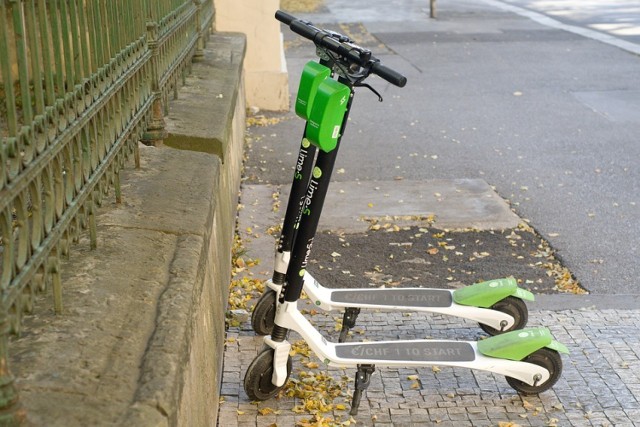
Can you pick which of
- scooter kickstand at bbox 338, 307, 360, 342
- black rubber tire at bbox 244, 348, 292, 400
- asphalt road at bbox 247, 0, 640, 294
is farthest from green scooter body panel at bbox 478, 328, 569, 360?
asphalt road at bbox 247, 0, 640, 294

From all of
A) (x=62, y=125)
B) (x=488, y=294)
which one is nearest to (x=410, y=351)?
(x=488, y=294)

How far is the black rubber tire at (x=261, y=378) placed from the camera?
13.3 feet

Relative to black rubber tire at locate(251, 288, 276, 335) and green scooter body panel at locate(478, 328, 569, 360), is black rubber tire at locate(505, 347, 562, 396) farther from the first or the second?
black rubber tire at locate(251, 288, 276, 335)

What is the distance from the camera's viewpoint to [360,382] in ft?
13.0

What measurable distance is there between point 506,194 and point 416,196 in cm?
76

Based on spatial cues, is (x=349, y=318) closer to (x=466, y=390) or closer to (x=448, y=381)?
(x=448, y=381)

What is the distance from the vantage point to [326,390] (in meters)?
4.26

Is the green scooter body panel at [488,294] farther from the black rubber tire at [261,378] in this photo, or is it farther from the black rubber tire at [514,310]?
the black rubber tire at [261,378]

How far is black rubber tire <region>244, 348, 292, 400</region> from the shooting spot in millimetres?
4055

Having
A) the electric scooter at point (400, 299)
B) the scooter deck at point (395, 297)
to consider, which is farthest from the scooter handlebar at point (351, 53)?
the scooter deck at point (395, 297)

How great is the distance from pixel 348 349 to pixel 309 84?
1173 mm

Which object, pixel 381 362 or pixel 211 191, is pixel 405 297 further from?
pixel 211 191

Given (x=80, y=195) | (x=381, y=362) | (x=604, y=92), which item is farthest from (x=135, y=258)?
(x=604, y=92)

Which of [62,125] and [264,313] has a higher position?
[62,125]
